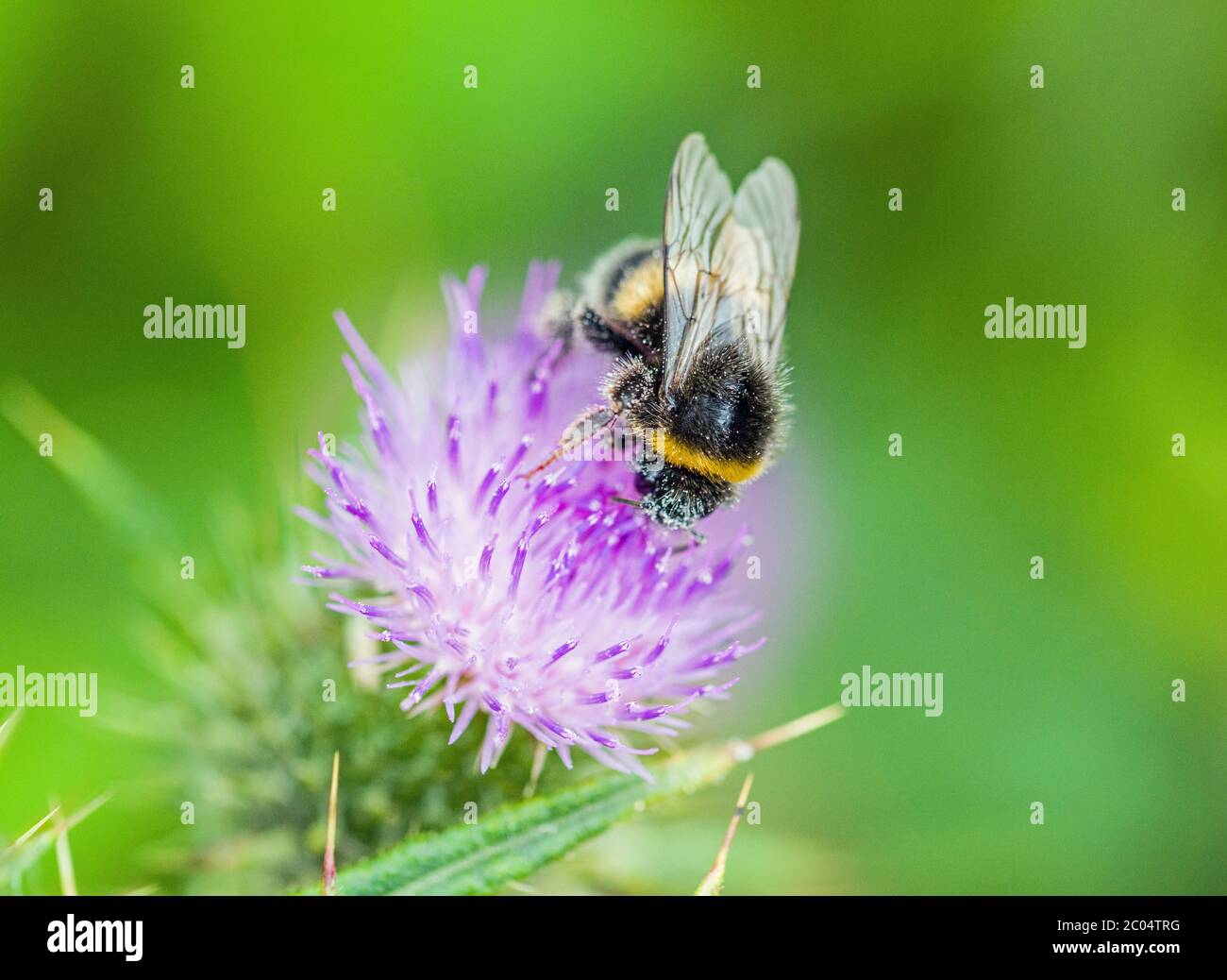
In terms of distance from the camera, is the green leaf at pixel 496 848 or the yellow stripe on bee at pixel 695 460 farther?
the yellow stripe on bee at pixel 695 460

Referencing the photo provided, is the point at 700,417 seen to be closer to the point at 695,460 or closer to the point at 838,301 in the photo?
the point at 695,460

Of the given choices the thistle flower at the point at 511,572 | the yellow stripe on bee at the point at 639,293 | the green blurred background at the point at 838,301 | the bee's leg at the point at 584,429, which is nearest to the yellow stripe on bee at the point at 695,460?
the bee's leg at the point at 584,429

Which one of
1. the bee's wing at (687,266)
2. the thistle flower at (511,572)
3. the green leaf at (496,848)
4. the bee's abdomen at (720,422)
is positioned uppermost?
the bee's wing at (687,266)

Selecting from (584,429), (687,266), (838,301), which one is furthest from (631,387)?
(838,301)

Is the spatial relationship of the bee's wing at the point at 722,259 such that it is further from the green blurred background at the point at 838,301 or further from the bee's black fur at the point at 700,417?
the green blurred background at the point at 838,301

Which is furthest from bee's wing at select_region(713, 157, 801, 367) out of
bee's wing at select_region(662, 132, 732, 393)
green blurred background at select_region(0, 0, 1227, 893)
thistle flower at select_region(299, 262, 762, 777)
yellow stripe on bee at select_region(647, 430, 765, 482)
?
green blurred background at select_region(0, 0, 1227, 893)

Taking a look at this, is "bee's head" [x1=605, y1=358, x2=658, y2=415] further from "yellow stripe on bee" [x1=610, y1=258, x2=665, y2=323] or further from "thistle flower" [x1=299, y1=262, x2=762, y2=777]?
"yellow stripe on bee" [x1=610, y1=258, x2=665, y2=323]
